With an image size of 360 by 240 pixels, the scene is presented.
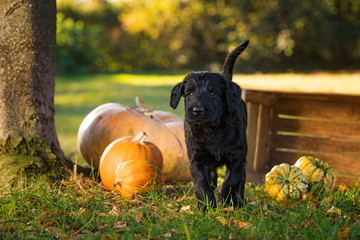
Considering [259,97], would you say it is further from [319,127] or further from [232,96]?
[232,96]

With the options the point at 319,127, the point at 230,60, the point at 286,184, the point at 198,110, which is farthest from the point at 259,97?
the point at 198,110

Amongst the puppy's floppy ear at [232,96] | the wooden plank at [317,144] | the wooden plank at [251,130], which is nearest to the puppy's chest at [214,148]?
the puppy's floppy ear at [232,96]

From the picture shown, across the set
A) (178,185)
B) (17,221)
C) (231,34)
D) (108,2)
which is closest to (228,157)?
(178,185)

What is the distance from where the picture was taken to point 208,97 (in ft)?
9.70

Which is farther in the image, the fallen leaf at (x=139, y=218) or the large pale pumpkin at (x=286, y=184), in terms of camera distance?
the large pale pumpkin at (x=286, y=184)

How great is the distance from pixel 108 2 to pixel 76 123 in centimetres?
1802

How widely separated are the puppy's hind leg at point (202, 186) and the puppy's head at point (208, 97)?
431 millimetres

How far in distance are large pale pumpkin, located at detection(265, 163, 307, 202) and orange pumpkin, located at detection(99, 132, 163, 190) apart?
43.5 inches

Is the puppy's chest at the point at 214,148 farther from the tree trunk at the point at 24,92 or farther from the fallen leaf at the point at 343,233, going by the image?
the tree trunk at the point at 24,92

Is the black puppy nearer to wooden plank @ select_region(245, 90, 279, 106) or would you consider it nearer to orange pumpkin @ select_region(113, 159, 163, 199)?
orange pumpkin @ select_region(113, 159, 163, 199)

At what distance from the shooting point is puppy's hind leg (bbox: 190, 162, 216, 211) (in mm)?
3098

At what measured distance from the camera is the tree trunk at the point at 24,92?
3.53 meters

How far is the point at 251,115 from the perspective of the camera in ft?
15.9

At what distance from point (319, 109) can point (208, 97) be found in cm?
233
